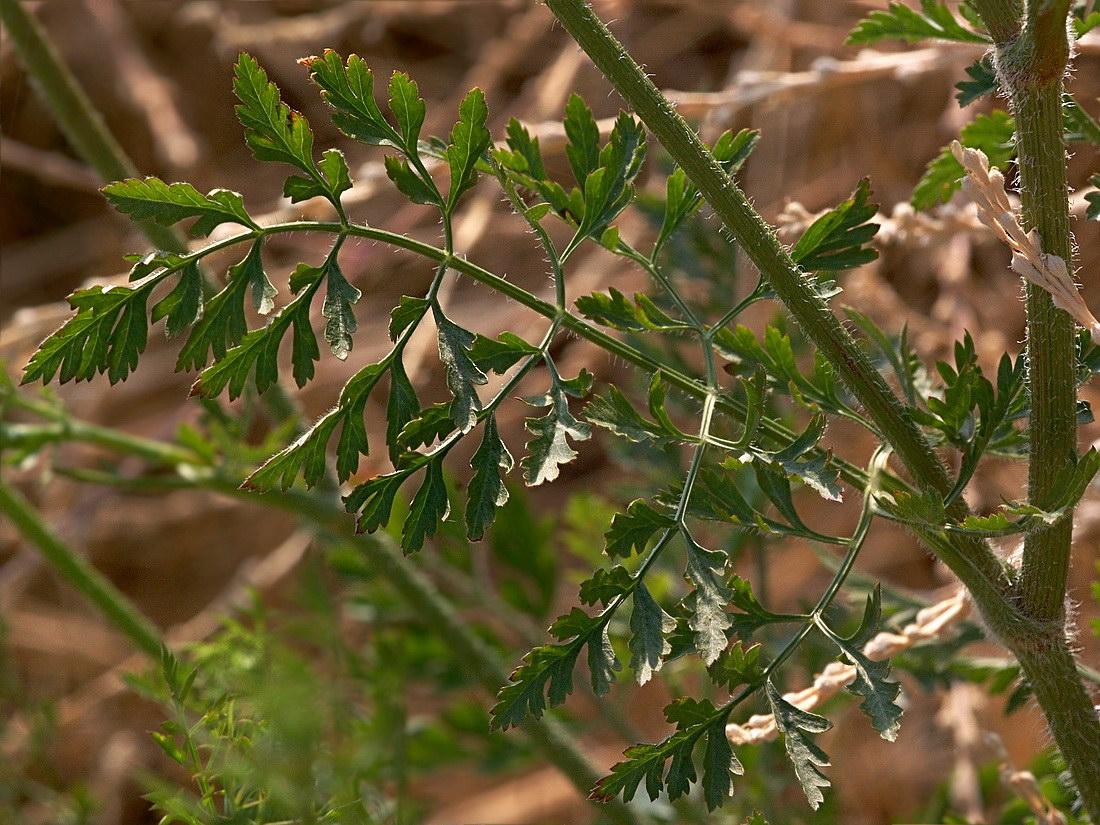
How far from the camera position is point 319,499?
1.11 meters

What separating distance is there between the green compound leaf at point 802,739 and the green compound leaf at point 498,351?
232 mm

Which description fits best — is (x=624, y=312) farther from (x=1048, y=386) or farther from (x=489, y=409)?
(x=1048, y=386)

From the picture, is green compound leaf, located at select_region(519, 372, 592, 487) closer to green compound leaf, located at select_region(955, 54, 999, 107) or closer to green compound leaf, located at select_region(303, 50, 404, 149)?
green compound leaf, located at select_region(303, 50, 404, 149)

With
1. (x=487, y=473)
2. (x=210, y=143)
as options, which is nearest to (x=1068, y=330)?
(x=487, y=473)

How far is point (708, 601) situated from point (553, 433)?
0.41ft

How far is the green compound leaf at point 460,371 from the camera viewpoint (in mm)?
584

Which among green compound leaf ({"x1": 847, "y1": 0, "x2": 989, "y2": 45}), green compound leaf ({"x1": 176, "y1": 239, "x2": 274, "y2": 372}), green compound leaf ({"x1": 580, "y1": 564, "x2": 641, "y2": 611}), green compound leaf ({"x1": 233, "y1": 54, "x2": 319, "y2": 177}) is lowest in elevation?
green compound leaf ({"x1": 580, "y1": 564, "x2": 641, "y2": 611})

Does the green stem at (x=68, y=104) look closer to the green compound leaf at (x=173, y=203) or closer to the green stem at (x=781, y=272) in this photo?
the green compound leaf at (x=173, y=203)

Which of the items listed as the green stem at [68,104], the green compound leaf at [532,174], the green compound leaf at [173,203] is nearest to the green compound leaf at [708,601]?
the green compound leaf at [532,174]

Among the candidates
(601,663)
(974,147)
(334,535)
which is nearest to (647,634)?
(601,663)

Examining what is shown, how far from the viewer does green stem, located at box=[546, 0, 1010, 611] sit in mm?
571

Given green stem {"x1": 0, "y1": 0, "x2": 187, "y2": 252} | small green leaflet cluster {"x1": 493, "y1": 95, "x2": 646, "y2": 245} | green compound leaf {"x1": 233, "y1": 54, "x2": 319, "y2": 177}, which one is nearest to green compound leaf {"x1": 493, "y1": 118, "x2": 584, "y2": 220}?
small green leaflet cluster {"x1": 493, "y1": 95, "x2": 646, "y2": 245}

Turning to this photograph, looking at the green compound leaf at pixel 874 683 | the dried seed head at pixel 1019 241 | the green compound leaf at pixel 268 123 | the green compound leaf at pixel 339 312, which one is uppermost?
the green compound leaf at pixel 268 123

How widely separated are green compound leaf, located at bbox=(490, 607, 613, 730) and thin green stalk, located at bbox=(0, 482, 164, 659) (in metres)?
0.62
